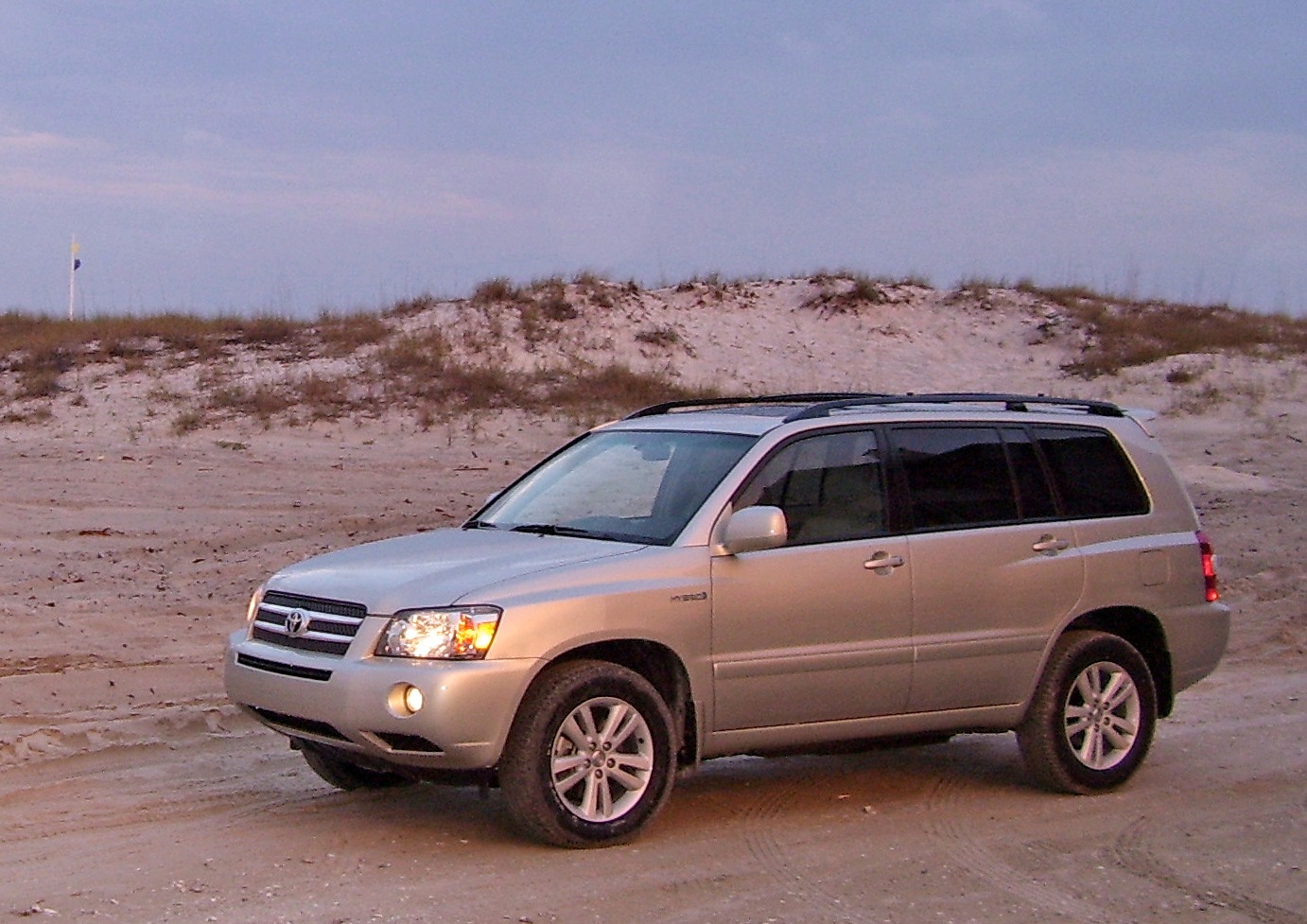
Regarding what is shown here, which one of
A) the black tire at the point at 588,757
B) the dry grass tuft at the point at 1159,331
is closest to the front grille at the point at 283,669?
the black tire at the point at 588,757

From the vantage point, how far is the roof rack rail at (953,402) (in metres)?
7.70

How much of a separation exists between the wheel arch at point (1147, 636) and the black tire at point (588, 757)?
8.34ft

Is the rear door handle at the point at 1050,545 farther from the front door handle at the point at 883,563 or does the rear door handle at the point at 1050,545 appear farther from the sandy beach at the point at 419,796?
the sandy beach at the point at 419,796

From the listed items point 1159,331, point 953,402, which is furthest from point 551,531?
point 1159,331

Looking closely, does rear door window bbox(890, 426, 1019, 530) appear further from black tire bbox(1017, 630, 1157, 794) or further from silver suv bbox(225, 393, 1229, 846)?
black tire bbox(1017, 630, 1157, 794)

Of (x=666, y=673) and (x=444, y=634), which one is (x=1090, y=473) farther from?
(x=444, y=634)

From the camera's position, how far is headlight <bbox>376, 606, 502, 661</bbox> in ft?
21.1

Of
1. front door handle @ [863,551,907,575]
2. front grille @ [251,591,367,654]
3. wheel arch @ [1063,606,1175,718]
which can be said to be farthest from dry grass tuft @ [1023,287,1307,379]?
front grille @ [251,591,367,654]

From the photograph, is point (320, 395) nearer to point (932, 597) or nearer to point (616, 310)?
point (616, 310)

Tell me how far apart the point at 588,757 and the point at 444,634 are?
77 centimetres

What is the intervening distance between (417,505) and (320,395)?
15.7 feet

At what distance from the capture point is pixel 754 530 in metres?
6.89

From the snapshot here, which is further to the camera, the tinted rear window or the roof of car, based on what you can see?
the tinted rear window

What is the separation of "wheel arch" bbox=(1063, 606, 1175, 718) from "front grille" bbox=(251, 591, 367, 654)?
361 centimetres
